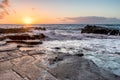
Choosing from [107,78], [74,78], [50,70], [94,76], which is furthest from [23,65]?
[107,78]

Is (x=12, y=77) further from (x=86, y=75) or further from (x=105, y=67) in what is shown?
(x=105, y=67)

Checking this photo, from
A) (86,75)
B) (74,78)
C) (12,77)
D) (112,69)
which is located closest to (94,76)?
(86,75)

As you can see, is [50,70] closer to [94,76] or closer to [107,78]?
[94,76]

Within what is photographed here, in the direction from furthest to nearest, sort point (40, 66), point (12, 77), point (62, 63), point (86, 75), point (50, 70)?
1. point (62, 63)
2. point (40, 66)
3. point (50, 70)
4. point (86, 75)
5. point (12, 77)

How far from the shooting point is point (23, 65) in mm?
5168

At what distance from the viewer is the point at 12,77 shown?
4.09 m

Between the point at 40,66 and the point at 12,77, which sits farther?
the point at 40,66

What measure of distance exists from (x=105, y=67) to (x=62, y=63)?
1.34 m

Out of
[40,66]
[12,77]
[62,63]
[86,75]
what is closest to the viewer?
[12,77]

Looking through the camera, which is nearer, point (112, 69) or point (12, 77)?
point (12, 77)

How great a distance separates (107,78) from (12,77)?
232 cm

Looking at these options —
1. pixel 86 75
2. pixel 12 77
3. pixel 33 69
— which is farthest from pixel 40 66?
pixel 86 75

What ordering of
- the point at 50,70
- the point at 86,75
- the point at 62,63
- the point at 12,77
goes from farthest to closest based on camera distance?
the point at 62,63 → the point at 50,70 → the point at 86,75 → the point at 12,77

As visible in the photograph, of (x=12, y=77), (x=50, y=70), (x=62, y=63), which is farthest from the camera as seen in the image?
(x=62, y=63)
